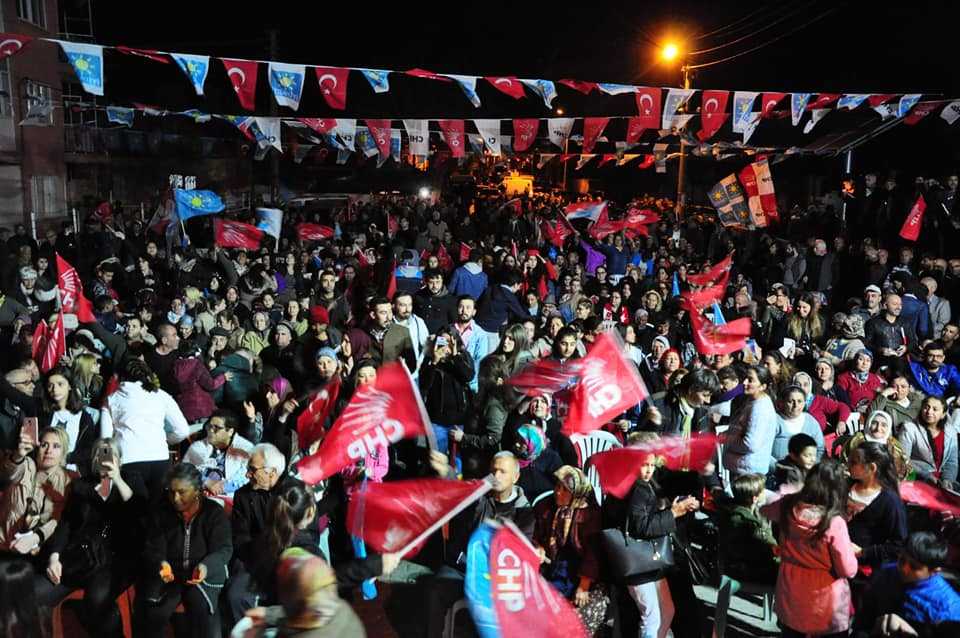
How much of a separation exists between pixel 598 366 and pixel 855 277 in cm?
950

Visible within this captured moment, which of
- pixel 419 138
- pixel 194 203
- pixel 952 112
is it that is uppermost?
pixel 952 112

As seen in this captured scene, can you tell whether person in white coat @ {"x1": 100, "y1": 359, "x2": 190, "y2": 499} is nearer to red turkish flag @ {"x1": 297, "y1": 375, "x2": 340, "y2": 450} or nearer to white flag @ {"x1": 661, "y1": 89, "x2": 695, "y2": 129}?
red turkish flag @ {"x1": 297, "y1": 375, "x2": 340, "y2": 450}

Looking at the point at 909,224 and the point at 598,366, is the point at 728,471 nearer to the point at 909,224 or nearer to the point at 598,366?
the point at 598,366

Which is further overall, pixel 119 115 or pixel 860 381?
pixel 119 115

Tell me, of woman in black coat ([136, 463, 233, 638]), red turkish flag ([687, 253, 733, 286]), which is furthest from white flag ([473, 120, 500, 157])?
woman in black coat ([136, 463, 233, 638])

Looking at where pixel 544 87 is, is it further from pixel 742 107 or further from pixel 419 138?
pixel 419 138

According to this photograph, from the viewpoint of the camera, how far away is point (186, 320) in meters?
8.88

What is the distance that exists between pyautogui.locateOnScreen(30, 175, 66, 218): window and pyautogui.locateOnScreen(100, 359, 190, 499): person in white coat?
21.0 metres

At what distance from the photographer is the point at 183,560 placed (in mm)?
4910

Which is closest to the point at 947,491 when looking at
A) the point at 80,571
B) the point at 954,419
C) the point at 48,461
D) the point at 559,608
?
the point at 954,419

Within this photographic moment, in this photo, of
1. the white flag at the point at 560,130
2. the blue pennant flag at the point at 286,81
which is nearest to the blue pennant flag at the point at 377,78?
the blue pennant flag at the point at 286,81

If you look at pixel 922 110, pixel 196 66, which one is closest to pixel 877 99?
pixel 922 110

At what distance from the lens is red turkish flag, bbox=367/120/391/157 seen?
20.4 m

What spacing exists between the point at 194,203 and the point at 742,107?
10464 mm
